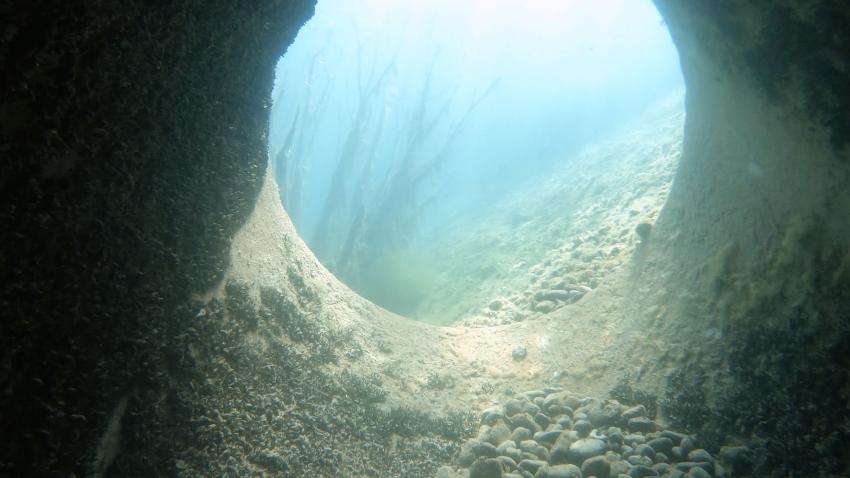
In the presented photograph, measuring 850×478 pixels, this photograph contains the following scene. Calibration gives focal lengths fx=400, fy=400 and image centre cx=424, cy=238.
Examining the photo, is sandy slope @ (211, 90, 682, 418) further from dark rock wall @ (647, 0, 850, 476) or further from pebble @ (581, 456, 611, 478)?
pebble @ (581, 456, 611, 478)

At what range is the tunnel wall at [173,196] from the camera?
166 centimetres

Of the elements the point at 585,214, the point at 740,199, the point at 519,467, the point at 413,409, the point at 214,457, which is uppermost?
the point at 585,214

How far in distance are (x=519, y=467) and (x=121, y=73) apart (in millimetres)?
3876

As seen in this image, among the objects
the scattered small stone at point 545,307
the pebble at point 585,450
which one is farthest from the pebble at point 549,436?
the scattered small stone at point 545,307

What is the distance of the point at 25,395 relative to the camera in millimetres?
1693

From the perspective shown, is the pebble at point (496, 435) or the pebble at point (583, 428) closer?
the pebble at point (583, 428)

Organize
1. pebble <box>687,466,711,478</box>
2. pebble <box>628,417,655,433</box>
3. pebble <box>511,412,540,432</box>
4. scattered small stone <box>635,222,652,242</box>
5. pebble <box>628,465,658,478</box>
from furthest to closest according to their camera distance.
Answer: scattered small stone <box>635,222,652,242</box>
pebble <box>511,412,540,432</box>
pebble <box>628,417,655,433</box>
pebble <box>628,465,658,478</box>
pebble <box>687,466,711,478</box>

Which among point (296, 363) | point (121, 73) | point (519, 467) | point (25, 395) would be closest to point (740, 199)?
point (519, 467)

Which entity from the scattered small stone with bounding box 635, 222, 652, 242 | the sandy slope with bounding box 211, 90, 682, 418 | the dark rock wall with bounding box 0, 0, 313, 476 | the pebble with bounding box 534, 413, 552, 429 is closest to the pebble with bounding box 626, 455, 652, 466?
the pebble with bounding box 534, 413, 552, 429

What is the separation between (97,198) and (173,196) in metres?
0.50

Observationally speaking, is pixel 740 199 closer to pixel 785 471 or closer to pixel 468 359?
pixel 785 471

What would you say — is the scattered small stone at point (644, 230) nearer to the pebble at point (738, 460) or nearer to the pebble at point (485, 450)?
the pebble at point (738, 460)

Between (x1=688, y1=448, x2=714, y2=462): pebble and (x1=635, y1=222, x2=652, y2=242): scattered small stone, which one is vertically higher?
(x1=635, y1=222, x2=652, y2=242): scattered small stone

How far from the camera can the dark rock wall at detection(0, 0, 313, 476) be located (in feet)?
5.27
